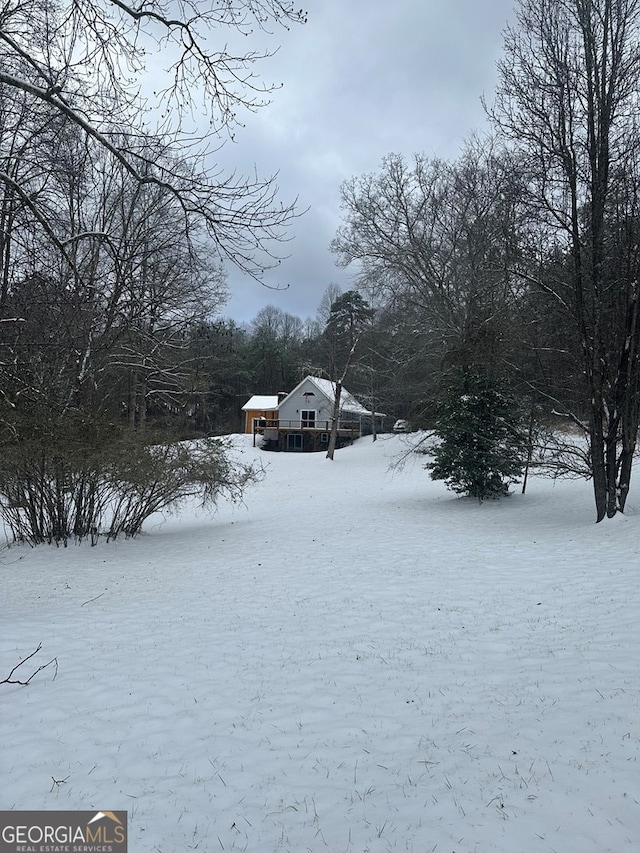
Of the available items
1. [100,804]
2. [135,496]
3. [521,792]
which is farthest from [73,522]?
[521,792]

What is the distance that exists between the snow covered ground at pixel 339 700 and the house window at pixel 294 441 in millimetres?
31379

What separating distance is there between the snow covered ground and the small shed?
32397 mm

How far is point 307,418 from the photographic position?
129 feet

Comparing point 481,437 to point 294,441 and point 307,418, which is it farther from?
point 294,441

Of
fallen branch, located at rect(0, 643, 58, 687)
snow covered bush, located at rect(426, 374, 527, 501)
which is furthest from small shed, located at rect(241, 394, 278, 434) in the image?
fallen branch, located at rect(0, 643, 58, 687)

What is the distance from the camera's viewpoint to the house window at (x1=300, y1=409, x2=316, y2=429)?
1542 inches

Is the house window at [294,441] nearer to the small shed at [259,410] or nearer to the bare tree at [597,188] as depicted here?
the small shed at [259,410]

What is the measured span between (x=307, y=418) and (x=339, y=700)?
3545 cm

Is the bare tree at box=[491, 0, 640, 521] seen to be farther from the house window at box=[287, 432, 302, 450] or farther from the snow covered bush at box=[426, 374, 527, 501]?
the house window at box=[287, 432, 302, 450]

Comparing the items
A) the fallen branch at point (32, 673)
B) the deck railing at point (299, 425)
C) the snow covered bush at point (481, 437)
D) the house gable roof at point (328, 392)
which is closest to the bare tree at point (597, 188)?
the snow covered bush at point (481, 437)

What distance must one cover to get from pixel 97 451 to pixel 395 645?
7.26 metres

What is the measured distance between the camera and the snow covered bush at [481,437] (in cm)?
1391

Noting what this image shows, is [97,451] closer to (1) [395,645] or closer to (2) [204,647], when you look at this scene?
(2) [204,647]

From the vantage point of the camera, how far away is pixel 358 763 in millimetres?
3223
